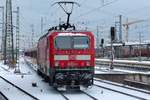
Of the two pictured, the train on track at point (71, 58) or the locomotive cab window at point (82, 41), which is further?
the locomotive cab window at point (82, 41)

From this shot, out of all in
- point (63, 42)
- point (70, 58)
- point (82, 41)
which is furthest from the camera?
point (82, 41)

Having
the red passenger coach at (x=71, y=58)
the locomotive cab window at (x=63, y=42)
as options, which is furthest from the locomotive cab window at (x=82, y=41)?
the locomotive cab window at (x=63, y=42)

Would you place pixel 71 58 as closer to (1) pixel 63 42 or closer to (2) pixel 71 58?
(2) pixel 71 58

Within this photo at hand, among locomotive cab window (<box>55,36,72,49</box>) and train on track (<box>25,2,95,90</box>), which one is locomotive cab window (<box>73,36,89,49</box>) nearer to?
train on track (<box>25,2,95,90</box>)

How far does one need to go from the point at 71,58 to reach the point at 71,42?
0.82 m

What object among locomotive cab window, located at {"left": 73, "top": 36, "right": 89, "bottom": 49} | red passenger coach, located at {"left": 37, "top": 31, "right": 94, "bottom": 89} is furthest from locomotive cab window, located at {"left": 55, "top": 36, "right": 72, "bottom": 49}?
locomotive cab window, located at {"left": 73, "top": 36, "right": 89, "bottom": 49}

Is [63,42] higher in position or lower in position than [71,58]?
higher

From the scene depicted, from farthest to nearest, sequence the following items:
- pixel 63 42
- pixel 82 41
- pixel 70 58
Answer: pixel 82 41 → pixel 63 42 → pixel 70 58

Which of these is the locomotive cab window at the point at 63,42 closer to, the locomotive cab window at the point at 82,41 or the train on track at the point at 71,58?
the train on track at the point at 71,58

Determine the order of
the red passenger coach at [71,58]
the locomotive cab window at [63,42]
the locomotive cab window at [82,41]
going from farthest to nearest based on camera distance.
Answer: the locomotive cab window at [82,41], the locomotive cab window at [63,42], the red passenger coach at [71,58]

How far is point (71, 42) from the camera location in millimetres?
22562

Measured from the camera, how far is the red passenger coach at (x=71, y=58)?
22.0m

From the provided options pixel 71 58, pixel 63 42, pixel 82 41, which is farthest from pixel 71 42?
pixel 71 58

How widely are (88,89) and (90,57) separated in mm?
2198
